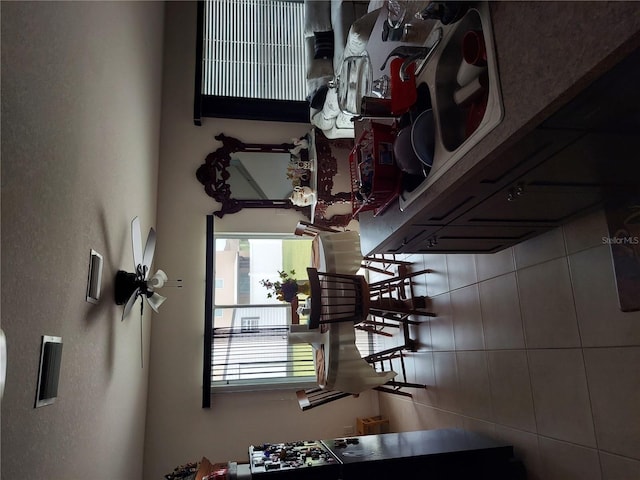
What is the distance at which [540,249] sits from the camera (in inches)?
74.8

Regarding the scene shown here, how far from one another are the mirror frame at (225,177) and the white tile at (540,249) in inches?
101

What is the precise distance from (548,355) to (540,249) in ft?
1.50

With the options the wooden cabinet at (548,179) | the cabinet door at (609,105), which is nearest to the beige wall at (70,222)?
the wooden cabinet at (548,179)

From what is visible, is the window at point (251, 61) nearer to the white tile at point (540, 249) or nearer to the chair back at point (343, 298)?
the chair back at point (343, 298)

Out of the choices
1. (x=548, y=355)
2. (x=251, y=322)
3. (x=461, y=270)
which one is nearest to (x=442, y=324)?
(x=461, y=270)

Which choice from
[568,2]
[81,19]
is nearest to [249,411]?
[81,19]

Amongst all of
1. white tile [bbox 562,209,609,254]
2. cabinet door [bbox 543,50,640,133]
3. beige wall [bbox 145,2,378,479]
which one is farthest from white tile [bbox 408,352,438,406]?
cabinet door [bbox 543,50,640,133]

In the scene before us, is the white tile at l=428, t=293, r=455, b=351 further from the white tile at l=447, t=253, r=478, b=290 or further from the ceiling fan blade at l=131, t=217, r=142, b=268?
the ceiling fan blade at l=131, t=217, r=142, b=268

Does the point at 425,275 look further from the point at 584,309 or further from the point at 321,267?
the point at 584,309

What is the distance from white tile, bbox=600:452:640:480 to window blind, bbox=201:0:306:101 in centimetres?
402

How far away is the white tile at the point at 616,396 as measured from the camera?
1.48m

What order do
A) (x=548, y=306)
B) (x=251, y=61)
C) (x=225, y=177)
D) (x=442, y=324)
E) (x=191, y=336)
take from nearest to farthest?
(x=548, y=306)
(x=442, y=324)
(x=191, y=336)
(x=225, y=177)
(x=251, y=61)

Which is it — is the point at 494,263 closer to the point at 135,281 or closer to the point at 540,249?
the point at 540,249

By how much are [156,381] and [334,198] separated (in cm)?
223
